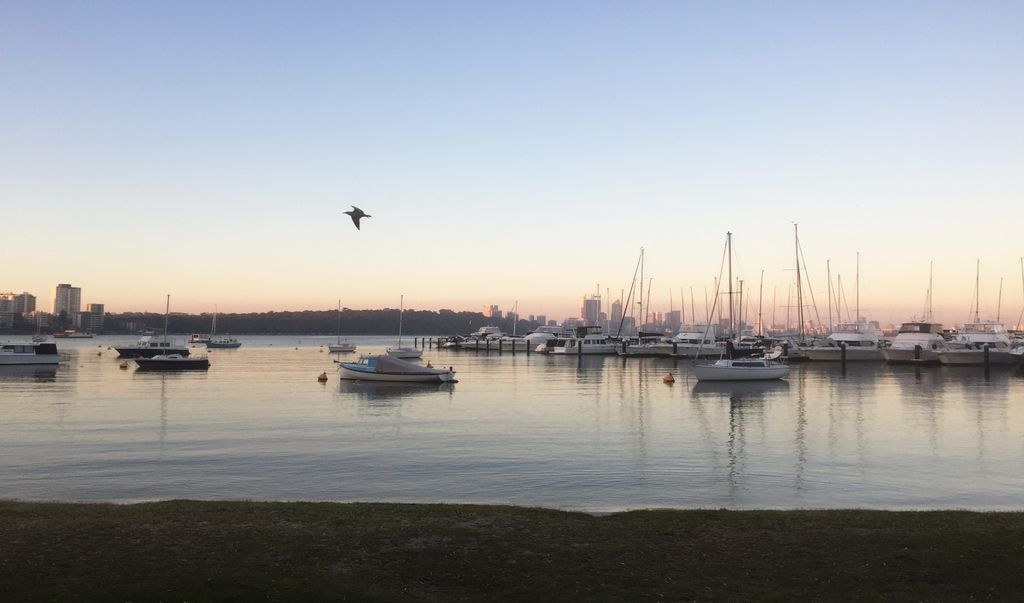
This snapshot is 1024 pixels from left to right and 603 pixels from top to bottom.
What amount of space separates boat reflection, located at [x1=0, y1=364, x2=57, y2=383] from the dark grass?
60.6 meters

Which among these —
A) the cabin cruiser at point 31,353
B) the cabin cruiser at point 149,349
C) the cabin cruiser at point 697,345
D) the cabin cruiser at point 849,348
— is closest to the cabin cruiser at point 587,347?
the cabin cruiser at point 697,345

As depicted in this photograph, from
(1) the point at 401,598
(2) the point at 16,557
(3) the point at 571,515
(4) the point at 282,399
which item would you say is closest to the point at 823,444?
(3) the point at 571,515

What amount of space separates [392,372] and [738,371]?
96.5ft

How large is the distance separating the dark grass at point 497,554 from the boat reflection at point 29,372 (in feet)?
199

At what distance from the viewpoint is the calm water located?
20594 mm

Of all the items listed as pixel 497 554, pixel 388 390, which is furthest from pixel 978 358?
pixel 497 554

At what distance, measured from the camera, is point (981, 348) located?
94500 mm

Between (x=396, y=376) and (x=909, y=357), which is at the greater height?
(x=909, y=357)

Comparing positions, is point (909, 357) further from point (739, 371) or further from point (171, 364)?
point (171, 364)

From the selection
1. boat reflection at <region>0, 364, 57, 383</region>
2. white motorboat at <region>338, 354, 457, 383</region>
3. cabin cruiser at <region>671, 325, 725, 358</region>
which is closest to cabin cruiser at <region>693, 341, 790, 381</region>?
white motorboat at <region>338, 354, 457, 383</region>

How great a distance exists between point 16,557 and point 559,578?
8.29 meters

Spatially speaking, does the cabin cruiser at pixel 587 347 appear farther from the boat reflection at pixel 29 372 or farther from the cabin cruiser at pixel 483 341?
the boat reflection at pixel 29 372

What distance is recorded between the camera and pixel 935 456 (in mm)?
27078

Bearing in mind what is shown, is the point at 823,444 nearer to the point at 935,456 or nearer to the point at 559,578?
the point at 935,456
